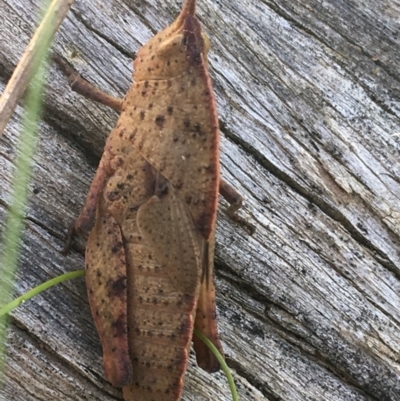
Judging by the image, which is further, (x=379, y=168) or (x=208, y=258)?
(x=379, y=168)

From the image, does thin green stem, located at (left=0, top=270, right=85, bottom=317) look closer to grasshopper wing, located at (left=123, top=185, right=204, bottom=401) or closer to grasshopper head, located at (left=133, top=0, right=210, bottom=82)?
grasshopper wing, located at (left=123, top=185, right=204, bottom=401)

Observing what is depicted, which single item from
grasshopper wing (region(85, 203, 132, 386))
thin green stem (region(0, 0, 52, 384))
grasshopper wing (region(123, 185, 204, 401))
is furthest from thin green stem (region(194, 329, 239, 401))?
thin green stem (region(0, 0, 52, 384))

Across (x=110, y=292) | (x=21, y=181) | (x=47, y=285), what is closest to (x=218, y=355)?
(x=110, y=292)

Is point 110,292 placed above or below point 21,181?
below

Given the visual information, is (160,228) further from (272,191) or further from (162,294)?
(272,191)

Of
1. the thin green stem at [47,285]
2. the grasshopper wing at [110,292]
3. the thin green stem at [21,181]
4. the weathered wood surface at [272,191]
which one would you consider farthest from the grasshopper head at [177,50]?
the thin green stem at [47,285]

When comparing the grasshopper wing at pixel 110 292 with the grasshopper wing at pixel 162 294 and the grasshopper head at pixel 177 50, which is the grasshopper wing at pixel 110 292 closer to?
the grasshopper wing at pixel 162 294

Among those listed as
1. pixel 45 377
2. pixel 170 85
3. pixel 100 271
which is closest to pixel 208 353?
pixel 100 271

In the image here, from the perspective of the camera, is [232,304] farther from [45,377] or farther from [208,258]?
[45,377]
